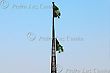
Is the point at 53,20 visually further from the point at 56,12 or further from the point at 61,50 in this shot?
the point at 61,50

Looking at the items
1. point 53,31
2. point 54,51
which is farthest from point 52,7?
point 54,51

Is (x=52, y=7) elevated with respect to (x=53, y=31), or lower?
elevated

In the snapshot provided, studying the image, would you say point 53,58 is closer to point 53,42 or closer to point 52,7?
point 53,42

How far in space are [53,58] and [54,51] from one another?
81 centimetres

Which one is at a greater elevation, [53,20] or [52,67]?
[53,20]

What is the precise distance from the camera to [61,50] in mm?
36688

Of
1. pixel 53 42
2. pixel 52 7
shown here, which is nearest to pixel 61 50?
pixel 53 42

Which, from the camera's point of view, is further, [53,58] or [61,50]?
[61,50]

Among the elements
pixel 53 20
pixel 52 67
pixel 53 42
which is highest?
pixel 53 20

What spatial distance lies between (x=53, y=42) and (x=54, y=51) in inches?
49.9

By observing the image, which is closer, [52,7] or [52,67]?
[52,67]

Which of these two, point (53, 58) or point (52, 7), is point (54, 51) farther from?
point (52, 7)

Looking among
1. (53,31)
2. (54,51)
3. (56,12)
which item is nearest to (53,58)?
(54,51)

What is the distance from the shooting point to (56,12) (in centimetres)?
3603
